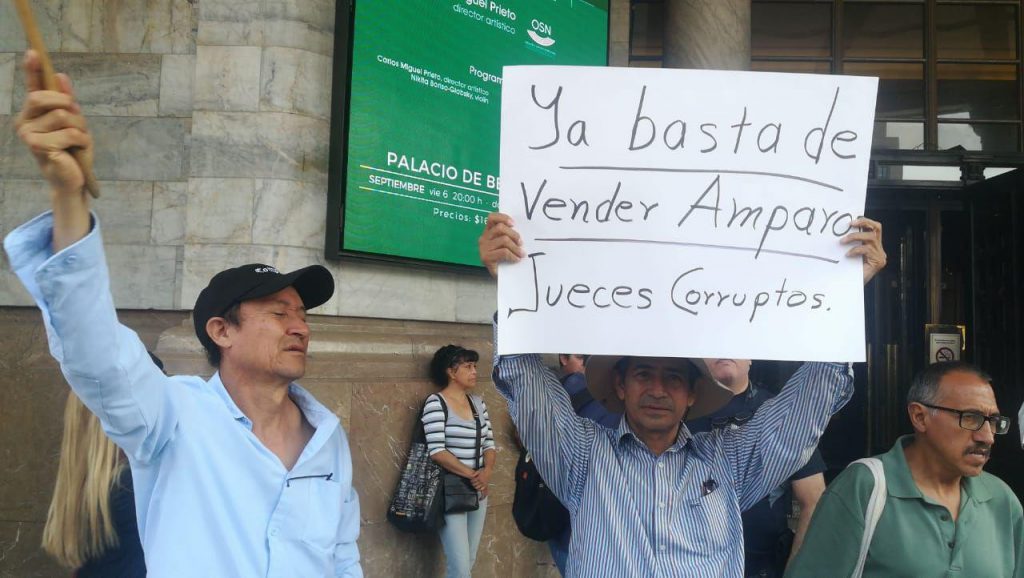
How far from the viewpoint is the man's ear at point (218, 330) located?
9.23ft

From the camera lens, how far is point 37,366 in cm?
571

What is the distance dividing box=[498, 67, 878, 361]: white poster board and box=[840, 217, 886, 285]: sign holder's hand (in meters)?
0.03

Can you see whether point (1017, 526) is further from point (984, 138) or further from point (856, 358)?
point (984, 138)

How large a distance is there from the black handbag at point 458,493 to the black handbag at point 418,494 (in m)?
0.08

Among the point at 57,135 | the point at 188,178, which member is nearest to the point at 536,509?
the point at 57,135

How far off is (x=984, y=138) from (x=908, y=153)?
73cm

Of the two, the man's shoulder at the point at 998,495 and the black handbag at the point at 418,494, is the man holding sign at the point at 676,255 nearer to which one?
the man's shoulder at the point at 998,495

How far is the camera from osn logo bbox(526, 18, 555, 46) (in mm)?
7711

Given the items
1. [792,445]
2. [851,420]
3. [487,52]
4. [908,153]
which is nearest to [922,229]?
[908,153]

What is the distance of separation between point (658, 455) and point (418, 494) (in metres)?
3.58

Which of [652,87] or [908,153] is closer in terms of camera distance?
[652,87]

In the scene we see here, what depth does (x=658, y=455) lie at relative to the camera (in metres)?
2.95

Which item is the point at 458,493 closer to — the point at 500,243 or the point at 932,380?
the point at 932,380

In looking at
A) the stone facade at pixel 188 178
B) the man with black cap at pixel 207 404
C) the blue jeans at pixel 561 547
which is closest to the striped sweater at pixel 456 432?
the stone facade at pixel 188 178
